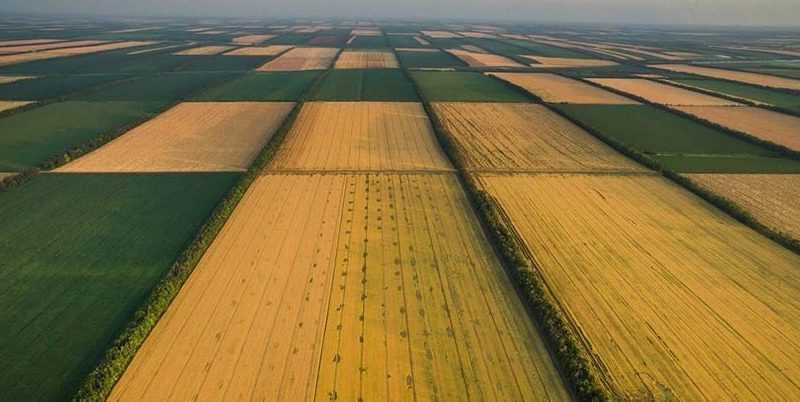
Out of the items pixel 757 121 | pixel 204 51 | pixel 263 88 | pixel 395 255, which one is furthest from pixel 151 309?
pixel 204 51

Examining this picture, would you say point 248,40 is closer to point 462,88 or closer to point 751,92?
point 462,88

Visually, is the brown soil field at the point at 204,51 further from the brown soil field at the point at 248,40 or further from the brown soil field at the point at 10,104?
the brown soil field at the point at 10,104

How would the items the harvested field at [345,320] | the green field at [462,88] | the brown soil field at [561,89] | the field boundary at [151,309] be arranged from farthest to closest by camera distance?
the green field at [462,88], the brown soil field at [561,89], the harvested field at [345,320], the field boundary at [151,309]

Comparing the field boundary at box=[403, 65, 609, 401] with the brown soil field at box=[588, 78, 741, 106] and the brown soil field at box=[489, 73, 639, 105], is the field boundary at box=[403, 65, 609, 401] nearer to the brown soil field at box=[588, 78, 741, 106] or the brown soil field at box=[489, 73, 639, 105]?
the brown soil field at box=[489, 73, 639, 105]

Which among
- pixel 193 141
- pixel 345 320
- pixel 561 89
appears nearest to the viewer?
pixel 345 320

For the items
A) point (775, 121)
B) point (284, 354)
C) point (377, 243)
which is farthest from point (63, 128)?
point (775, 121)

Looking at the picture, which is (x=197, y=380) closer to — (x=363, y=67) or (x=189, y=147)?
(x=189, y=147)

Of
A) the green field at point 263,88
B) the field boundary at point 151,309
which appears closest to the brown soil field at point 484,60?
the green field at point 263,88
